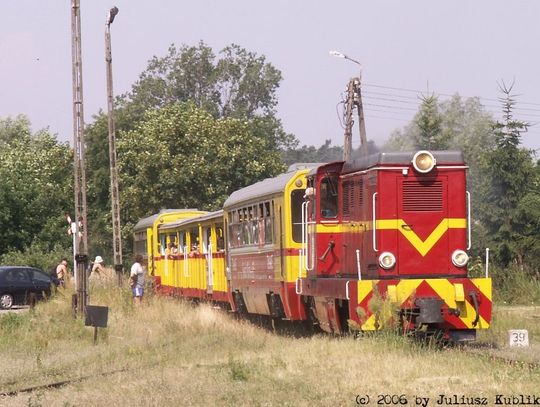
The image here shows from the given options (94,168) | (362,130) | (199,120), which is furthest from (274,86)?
(362,130)

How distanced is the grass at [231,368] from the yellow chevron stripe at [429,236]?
1718 millimetres

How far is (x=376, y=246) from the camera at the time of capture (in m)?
16.6

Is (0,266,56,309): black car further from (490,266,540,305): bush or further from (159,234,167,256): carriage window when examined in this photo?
(490,266,540,305): bush

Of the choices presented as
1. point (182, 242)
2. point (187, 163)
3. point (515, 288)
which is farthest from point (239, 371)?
point (187, 163)

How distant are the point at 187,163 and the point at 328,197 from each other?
36153 millimetres

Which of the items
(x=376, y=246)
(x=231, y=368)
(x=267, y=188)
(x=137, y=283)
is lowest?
(x=231, y=368)

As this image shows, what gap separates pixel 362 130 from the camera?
37844 millimetres

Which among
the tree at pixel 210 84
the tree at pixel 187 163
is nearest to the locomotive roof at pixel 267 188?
the tree at pixel 187 163

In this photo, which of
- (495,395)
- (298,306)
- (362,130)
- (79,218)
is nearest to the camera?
(495,395)

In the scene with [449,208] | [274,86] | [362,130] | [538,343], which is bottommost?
[538,343]

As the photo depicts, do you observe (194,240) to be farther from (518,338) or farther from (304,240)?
(518,338)

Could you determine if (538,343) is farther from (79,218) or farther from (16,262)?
(16,262)

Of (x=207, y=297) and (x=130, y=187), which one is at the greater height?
(x=130, y=187)

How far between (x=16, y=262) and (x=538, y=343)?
35259mm
